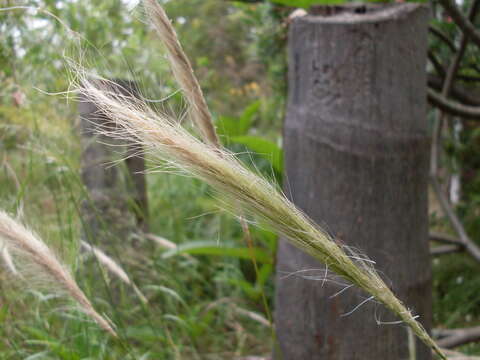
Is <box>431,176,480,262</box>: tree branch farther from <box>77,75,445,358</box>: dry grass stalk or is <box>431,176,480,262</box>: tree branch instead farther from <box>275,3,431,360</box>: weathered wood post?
<box>77,75,445,358</box>: dry grass stalk

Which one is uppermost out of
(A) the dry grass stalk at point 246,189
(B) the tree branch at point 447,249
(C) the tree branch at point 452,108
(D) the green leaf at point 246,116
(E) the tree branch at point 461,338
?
(A) the dry grass stalk at point 246,189

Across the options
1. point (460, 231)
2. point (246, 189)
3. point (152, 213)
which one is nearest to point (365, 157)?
point (246, 189)

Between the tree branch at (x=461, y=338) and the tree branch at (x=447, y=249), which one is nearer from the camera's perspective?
the tree branch at (x=461, y=338)

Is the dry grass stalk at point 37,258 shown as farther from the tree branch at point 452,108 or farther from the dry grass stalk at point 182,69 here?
the tree branch at point 452,108

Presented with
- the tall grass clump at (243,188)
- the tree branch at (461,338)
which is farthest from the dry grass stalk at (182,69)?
the tree branch at (461,338)

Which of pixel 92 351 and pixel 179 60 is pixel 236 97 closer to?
pixel 92 351

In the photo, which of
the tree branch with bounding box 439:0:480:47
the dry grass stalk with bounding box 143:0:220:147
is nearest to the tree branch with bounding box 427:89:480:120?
the tree branch with bounding box 439:0:480:47

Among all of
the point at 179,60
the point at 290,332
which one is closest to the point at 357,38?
the point at 179,60
